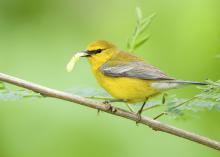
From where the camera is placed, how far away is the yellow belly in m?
4.82

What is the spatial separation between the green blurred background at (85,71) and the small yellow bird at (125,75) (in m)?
0.42

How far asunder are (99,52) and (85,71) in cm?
105

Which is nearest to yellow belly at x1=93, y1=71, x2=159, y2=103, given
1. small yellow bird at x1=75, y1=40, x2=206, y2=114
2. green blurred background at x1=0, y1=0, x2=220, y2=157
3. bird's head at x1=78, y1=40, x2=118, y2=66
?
small yellow bird at x1=75, y1=40, x2=206, y2=114

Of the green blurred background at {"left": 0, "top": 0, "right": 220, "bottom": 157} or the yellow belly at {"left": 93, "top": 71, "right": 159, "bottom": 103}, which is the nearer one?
the yellow belly at {"left": 93, "top": 71, "right": 159, "bottom": 103}

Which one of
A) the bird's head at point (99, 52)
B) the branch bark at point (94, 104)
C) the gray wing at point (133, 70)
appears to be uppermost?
the bird's head at point (99, 52)

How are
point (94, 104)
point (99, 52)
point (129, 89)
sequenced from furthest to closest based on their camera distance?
point (99, 52) < point (129, 89) < point (94, 104)

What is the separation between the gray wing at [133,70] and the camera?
4.92m

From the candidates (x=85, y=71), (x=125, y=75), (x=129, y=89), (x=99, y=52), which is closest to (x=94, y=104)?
(x=129, y=89)

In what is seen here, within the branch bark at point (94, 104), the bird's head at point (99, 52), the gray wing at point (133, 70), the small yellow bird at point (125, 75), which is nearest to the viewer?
the branch bark at point (94, 104)

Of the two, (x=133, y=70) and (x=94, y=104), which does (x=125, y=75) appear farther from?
(x=94, y=104)

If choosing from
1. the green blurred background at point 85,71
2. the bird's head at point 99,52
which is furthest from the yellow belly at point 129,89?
the green blurred background at point 85,71

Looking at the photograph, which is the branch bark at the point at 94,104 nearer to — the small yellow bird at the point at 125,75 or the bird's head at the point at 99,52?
the small yellow bird at the point at 125,75

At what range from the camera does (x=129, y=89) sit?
16.0 ft

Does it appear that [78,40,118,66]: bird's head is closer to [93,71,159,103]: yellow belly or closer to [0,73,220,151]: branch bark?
[93,71,159,103]: yellow belly
